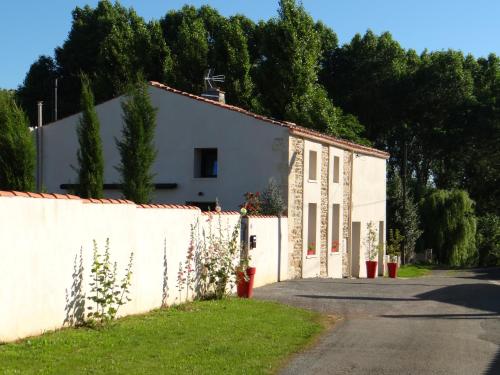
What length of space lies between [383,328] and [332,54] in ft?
142

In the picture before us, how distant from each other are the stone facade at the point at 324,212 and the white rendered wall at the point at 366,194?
385cm

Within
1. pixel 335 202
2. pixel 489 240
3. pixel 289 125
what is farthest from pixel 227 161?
pixel 489 240

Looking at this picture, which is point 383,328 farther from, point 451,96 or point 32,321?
point 451,96

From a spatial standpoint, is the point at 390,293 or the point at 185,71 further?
the point at 185,71

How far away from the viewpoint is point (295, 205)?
955 inches

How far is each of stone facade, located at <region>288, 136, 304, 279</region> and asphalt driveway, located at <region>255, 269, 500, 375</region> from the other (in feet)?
6.35

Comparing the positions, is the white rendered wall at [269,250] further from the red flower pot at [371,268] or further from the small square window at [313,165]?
the red flower pot at [371,268]

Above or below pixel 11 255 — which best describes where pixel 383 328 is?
below

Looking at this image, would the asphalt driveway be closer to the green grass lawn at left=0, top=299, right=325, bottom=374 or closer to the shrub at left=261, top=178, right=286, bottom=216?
the green grass lawn at left=0, top=299, right=325, bottom=374

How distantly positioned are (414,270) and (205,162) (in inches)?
782

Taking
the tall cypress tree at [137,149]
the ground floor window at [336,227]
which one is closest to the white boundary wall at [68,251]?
the tall cypress tree at [137,149]

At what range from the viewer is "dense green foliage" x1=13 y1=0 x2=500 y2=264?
39.4 meters

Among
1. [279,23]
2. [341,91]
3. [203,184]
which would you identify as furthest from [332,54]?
[203,184]

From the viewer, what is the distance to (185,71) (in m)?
41.8
